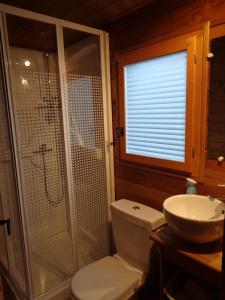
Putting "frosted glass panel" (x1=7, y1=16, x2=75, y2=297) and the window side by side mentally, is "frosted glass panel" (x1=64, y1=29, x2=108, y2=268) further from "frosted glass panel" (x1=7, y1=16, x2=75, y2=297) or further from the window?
the window

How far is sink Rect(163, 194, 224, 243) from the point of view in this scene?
1055mm

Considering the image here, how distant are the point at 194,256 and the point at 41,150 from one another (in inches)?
51.7

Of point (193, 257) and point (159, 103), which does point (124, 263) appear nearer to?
point (193, 257)

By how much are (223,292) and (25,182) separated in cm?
138

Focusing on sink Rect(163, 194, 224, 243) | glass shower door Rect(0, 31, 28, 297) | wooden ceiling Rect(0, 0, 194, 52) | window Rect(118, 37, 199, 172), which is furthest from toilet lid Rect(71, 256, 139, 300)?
wooden ceiling Rect(0, 0, 194, 52)

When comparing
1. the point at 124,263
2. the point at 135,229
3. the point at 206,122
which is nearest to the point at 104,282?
the point at 124,263

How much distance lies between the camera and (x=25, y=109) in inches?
62.5

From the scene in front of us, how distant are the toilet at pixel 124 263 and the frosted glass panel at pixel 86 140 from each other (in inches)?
11.0

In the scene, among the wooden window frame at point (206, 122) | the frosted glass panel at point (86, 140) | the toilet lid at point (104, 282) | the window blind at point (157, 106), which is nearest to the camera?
the wooden window frame at point (206, 122)

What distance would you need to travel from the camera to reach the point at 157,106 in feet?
5.50

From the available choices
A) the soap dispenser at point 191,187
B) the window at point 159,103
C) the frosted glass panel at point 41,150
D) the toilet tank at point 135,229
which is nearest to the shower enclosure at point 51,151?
the frosted glass panel at point 41,150

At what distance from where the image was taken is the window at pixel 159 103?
1.48 meters

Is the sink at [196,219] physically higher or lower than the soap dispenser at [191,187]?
lower

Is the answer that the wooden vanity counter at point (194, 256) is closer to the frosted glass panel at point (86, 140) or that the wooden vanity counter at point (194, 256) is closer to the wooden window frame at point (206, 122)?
the wooden window frame at point (206, 122)
